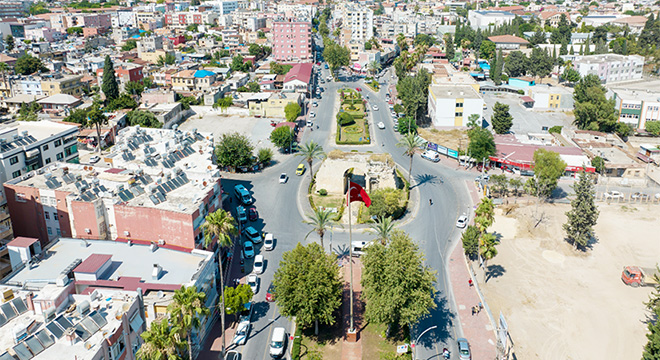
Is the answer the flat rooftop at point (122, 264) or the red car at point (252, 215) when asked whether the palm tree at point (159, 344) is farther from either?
the red car at point (252, 215)

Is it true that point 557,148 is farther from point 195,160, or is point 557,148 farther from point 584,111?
point 195,160

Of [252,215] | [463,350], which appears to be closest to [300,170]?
[252,215]

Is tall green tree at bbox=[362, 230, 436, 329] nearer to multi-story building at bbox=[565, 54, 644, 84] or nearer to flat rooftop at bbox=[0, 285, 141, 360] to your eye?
flat rooftop at bbox=[0, 285, 141, 360]

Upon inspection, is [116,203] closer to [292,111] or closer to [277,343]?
[277,343]

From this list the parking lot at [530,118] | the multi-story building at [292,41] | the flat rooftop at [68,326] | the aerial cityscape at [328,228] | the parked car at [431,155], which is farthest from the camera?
the multi-story building at [292,41]

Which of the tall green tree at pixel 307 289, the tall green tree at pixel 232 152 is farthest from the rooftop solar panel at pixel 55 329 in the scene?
the tall green tree at pixel 232 152

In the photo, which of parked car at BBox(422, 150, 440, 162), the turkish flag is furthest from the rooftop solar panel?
parked car at BBox(422, 150, 440, 162)

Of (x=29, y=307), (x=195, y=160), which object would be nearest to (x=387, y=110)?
(x=195, y=160)
